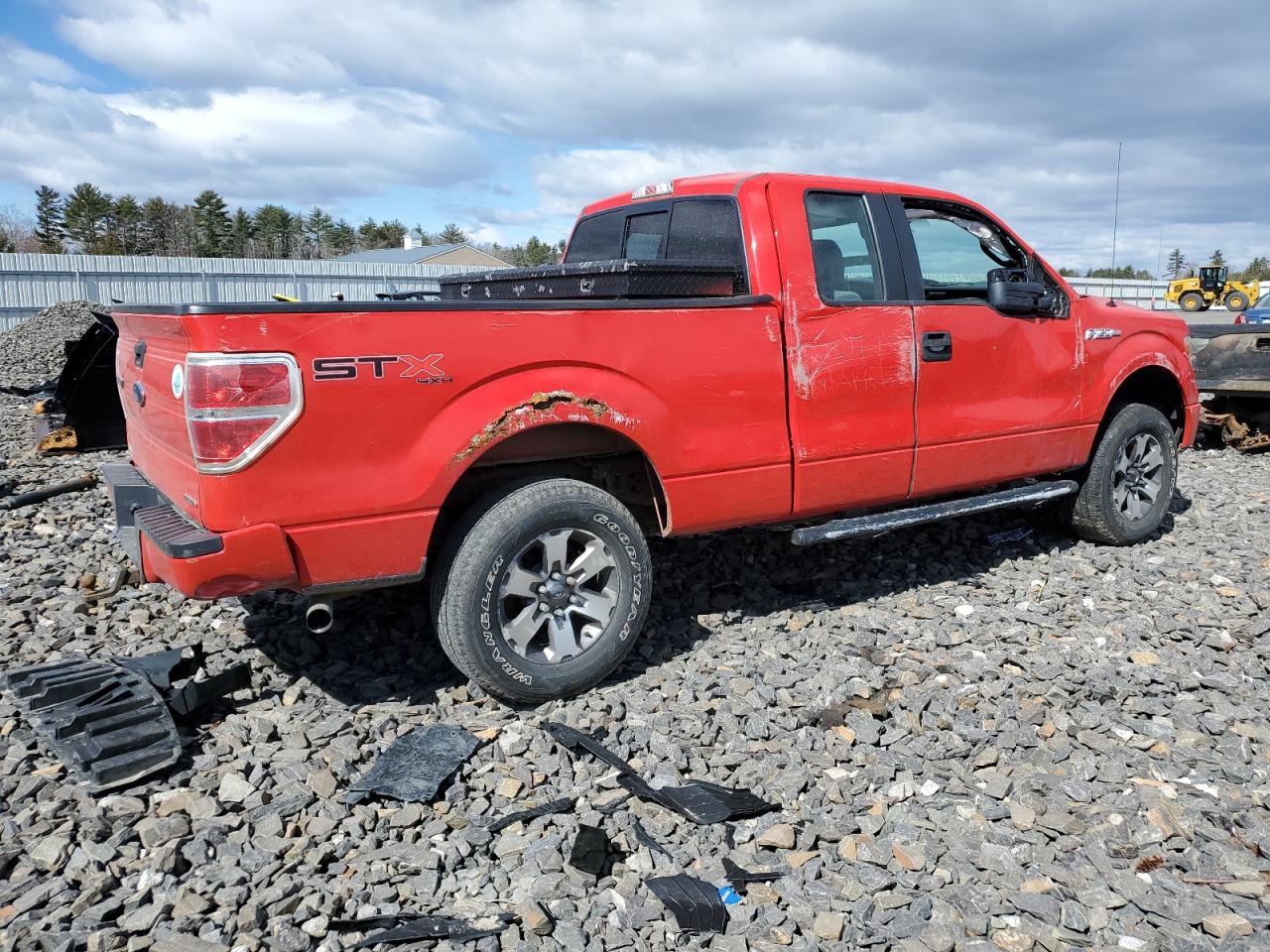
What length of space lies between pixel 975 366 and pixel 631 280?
204 cm

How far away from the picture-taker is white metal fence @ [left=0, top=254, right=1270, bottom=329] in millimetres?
19844

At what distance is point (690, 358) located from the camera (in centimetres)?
405

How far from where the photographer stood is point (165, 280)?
70.6 feet

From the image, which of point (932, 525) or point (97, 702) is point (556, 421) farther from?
point (932, 525)

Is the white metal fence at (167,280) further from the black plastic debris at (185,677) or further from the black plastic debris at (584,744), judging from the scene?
the black plastic debris at (584,744)

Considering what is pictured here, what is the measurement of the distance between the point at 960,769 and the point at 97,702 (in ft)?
10.2

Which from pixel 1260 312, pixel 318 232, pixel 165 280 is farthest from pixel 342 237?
pixel 1260 312

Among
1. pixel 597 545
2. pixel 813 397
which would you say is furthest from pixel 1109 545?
pixel 597 545

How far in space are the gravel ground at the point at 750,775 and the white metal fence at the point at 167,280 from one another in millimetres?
14731

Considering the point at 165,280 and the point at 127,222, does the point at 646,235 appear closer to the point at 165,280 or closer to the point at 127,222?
the point at 165,280

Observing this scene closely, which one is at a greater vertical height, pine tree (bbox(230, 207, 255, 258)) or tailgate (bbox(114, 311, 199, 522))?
pine tree (bbox(230, 207, 255, 258))

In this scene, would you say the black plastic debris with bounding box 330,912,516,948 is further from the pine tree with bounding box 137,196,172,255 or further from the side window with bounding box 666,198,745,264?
the pine tree with bounding box 137,196,172,255

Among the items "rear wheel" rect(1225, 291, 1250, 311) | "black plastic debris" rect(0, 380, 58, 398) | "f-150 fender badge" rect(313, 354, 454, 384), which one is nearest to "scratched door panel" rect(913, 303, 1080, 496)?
"f-150 fender badge" rect(313, 354, 454, 384)

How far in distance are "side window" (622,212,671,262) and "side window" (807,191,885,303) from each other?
0.81 meters
